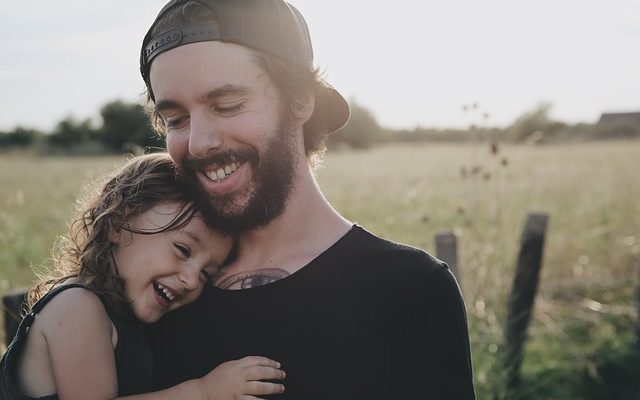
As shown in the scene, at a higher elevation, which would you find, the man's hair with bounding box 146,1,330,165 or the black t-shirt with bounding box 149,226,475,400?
the man's hair with bounding box 146,1,330,165

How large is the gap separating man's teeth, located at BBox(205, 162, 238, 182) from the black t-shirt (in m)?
0.39

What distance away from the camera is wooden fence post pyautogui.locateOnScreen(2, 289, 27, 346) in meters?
2.37

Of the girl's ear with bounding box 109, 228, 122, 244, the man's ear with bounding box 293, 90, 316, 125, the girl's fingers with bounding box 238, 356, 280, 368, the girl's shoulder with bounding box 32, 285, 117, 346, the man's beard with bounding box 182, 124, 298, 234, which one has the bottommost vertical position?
the girl's fingers with bounding box 238, 356, 280, 368

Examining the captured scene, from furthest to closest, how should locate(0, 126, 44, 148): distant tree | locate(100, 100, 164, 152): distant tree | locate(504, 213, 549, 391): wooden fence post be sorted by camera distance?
locate(0, 126, 44, 148): distant tree < locate(100, 100, 164, 152): distant tree < locate(504, 213, 549, 391): wooden fence post

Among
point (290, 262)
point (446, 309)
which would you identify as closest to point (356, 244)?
point (290, 262)

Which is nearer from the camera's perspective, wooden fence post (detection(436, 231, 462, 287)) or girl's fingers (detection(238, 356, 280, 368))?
girl's fingers (detection(238, 356, 280, 368))

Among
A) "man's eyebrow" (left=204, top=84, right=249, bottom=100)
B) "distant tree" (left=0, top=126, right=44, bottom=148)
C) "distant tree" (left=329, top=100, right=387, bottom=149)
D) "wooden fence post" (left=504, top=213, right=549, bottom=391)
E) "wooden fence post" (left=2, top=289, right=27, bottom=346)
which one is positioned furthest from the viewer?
"distant tree" (left=329, top=100, right=387, bottom=149)

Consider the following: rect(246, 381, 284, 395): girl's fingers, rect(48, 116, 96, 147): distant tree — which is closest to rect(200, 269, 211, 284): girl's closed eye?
rect(246, 381, 284, 395): girl's fingers

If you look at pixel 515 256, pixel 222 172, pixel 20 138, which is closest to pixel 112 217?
pixel 222 172

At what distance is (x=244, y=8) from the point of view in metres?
1.97

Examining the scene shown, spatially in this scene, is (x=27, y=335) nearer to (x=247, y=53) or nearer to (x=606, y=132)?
(x=247, y=53)

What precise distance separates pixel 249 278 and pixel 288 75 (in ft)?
2.31

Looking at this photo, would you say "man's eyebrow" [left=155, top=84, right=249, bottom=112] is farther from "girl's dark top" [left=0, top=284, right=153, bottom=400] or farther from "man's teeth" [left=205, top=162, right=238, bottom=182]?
"girl's dark top" [left=0, top=284, right=153, bottom=400]

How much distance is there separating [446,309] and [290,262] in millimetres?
539
